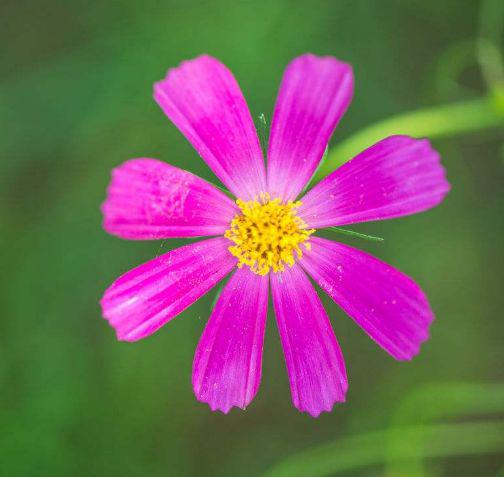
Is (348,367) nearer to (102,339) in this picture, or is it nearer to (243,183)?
(102,339)

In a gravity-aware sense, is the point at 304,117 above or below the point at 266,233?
above

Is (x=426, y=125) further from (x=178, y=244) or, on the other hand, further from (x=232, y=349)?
(x=178, y=244)

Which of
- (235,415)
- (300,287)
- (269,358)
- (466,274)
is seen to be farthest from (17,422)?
(466,274)

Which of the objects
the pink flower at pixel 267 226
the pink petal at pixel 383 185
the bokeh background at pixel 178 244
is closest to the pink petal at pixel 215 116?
the pink flower at pixel 267 226

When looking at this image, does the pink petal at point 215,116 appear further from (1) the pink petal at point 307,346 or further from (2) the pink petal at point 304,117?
(1) the pink petal at point 307,346

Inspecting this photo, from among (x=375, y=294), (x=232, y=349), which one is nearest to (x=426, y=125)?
(x=375, y=294)

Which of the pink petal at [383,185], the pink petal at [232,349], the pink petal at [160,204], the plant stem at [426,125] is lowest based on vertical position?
the pink petal at [232,349]
